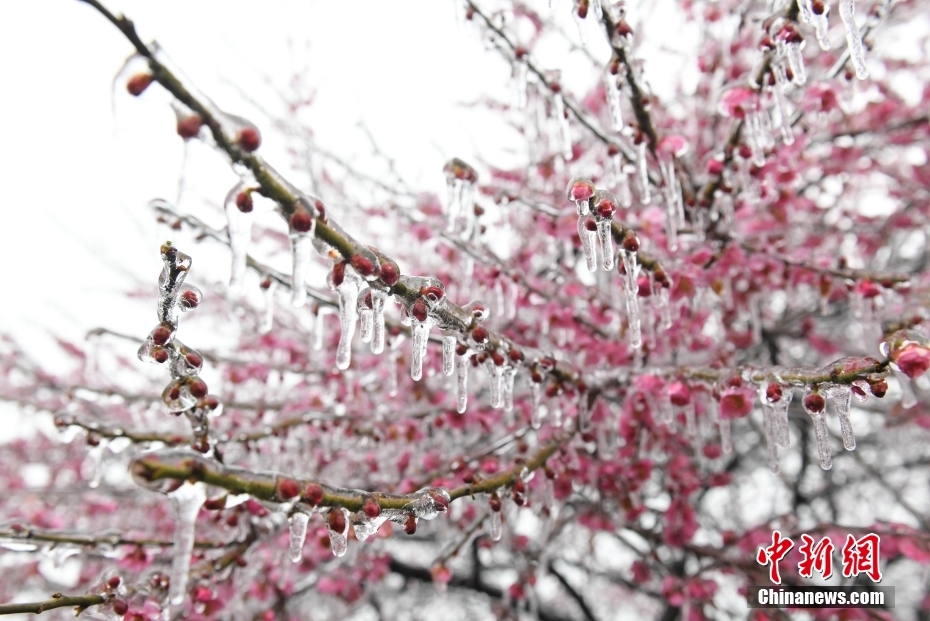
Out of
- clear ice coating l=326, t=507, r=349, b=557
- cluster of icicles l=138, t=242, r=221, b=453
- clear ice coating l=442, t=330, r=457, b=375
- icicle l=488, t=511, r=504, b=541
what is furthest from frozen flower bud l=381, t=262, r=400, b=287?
icicle l=488, t=511, r=504, b=541

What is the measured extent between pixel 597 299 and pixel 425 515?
191 centimetres

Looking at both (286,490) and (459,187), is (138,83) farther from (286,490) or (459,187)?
(459,187)

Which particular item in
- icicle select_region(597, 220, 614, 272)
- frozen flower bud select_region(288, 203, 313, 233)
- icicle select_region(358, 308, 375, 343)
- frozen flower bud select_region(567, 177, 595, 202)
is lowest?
icicle select_region(358, 308, 375, 343)

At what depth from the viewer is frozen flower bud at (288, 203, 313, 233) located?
1.20m

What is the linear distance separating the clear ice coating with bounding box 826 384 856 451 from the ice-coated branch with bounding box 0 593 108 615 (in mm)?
1914

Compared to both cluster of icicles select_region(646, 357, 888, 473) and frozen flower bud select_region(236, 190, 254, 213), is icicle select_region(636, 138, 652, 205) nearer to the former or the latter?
cluster of icicles select_region(646, 357, 888, 473)

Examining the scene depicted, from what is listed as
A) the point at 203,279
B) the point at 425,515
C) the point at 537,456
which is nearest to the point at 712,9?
the point at 537,456

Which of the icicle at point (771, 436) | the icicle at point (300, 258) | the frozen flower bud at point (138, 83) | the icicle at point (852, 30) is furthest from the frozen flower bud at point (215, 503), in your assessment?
the icicle at point (852, 30)

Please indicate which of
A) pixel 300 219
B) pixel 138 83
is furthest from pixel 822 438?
pixel 138 83

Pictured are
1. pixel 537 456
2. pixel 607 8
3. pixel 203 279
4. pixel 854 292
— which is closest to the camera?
pixel 607 8

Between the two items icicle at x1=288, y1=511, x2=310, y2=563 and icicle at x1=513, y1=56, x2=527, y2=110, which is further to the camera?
icicle at x1=513, y1=56, x2=527, y2=110

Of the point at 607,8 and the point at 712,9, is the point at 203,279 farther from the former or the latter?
the point at 712,9

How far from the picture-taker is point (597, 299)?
3.03 m

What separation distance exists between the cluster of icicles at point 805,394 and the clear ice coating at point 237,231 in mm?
1437
